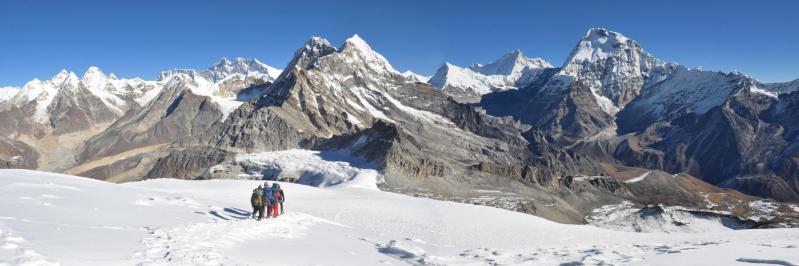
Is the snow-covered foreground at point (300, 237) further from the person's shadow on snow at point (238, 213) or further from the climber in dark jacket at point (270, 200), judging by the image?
the climber in dark jacket at point (270, 200)

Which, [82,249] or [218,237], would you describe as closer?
[82,249]

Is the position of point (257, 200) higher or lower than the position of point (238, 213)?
higher

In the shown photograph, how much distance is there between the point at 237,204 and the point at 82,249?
20.7 meters

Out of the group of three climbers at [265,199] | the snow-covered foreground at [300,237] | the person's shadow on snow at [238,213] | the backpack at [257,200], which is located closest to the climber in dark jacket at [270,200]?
the group of three climbers at [265,199]

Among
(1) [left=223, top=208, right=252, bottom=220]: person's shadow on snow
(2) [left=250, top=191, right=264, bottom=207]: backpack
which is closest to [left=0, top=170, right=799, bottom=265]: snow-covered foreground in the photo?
(1) [left=223, top=208, right=252, bottom=220]: person's shadow on snow

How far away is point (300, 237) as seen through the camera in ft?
88.0

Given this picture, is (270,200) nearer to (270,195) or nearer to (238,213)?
(270,195)

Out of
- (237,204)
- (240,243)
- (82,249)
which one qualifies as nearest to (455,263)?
(240,243)

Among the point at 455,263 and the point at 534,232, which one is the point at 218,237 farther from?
the point at 534,232

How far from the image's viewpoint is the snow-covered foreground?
1942cm

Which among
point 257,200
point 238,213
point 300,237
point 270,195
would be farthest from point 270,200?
point 300,237

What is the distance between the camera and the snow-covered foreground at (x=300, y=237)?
1942 centimetres

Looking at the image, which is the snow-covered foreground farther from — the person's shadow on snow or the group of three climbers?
the group of three climbers

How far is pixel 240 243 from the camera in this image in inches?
928
